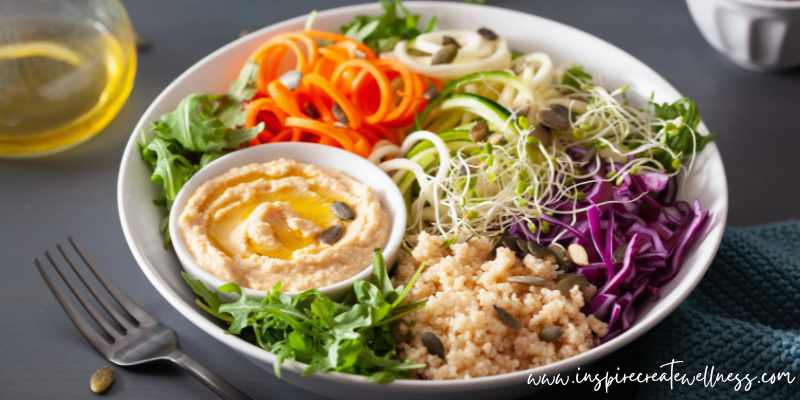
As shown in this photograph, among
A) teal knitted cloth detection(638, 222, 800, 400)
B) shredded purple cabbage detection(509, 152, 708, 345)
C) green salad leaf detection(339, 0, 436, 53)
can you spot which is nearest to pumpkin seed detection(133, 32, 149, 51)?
green salad leaf detection(339, 0, 436, 53)

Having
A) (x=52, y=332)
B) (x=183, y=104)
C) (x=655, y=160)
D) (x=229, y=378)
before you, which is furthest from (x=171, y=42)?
(x=655, y=160)

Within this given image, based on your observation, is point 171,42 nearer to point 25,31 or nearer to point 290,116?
point 25,31

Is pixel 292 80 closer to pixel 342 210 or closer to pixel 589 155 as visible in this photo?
pixel 342 210

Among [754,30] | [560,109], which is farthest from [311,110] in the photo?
[754,30]

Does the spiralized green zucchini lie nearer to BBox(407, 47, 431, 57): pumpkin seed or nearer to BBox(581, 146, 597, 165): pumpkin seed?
BBox(581, 146, 597, 165): pumpkin seed

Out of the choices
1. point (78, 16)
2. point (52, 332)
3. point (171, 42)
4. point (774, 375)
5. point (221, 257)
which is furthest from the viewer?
point (171, 42)

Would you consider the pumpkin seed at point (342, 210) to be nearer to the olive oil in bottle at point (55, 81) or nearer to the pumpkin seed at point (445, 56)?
the pumpkin seed at point (445, 56)
